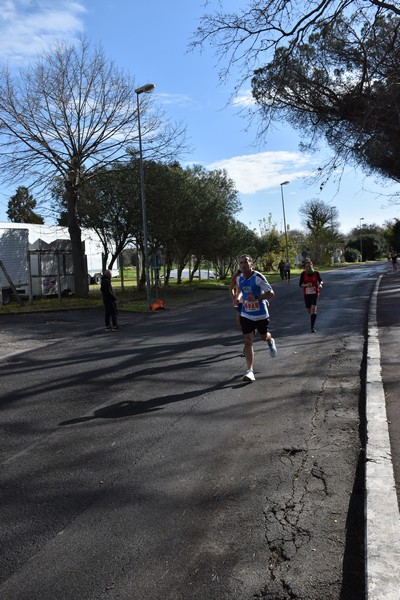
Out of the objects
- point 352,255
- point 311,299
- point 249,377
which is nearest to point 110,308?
point 311,299

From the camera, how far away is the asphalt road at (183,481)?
8.64 feet

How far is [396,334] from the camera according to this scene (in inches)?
397

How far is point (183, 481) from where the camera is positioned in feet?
12.4

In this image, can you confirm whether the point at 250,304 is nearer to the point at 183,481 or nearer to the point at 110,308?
the point at 183,481

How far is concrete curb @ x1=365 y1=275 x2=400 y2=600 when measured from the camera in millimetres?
2473

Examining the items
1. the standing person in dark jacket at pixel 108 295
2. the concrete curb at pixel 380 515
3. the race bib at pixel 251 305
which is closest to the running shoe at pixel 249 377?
the race bib at pixel 251 305

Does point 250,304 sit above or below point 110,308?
above

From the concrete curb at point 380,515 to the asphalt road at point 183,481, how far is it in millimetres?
82

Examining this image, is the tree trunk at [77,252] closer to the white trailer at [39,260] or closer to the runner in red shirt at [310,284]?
the white trailer at [39,260]

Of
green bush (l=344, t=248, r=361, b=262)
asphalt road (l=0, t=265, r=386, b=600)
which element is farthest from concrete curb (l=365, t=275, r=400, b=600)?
green bush (l=344, t=248, r=361, b=262)

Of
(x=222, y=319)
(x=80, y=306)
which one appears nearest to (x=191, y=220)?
(x=80, y=306)

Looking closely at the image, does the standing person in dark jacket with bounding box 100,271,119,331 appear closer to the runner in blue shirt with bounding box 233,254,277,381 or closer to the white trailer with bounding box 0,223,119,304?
the runner in blue shirt with bounding box 233,254,277,381

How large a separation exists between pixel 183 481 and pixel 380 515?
1415 mm

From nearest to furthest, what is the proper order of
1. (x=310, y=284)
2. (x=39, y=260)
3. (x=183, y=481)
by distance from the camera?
1. (x=183, y=481)
2. (x=310, y=284)
3. (x=39, y=260)
